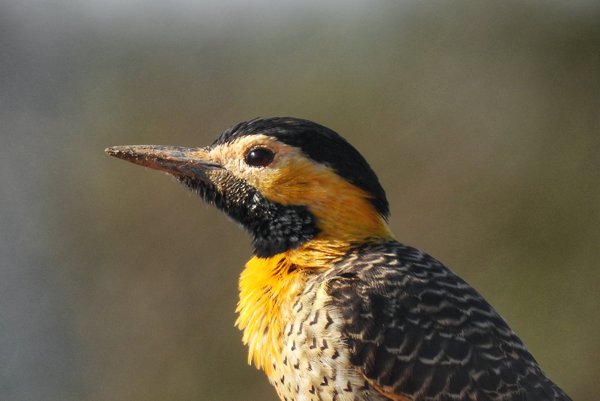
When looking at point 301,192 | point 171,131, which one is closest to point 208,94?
point 171,131

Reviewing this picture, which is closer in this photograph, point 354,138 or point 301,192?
point 301,192

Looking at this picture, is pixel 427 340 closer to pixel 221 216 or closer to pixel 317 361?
pixel 317 361

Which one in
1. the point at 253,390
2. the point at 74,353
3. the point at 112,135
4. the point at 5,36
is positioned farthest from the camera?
the point at 5,36

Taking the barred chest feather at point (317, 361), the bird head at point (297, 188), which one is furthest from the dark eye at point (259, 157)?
the barred chest feather at point (317, 361)

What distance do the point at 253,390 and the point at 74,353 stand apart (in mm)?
2839

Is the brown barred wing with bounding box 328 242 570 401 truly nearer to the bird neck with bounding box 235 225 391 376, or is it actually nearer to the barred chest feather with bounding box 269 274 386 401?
the barred chest feather with bounding box 269 274 386 401

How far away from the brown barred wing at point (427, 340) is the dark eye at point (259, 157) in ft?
2.67

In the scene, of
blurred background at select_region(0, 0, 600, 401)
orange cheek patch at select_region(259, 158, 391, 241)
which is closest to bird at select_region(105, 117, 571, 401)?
orange cheek patch at select_region(259, 158, 391, 241)

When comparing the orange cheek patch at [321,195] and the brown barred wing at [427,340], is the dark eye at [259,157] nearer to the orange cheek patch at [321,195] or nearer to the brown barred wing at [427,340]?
the orange cheek patch at [321,195]

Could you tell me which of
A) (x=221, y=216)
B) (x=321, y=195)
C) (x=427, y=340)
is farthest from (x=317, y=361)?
(x=221, y=216)

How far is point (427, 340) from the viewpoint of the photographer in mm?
5277

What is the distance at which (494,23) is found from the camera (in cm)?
1675

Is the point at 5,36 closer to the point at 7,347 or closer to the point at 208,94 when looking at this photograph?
the point at 208,94

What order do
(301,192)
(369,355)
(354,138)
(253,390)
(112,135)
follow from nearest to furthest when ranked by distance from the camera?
(369,355)
(301,192)
(253,390)
(354,138)
(112,135)
